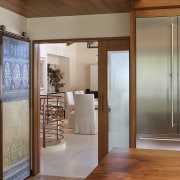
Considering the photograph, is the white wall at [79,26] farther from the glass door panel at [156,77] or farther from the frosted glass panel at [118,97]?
the glass door panel at [156,77]

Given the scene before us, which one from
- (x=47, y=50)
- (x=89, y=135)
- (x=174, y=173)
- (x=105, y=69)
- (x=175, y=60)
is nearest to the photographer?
(x=174, y=173)

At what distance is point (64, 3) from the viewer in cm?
366

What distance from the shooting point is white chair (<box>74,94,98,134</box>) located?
784 cm

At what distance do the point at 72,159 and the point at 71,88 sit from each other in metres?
5.98

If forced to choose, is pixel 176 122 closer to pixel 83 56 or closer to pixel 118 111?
pixel 118 111

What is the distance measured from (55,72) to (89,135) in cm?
341

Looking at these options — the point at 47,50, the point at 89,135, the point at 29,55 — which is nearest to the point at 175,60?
the point at 29,55

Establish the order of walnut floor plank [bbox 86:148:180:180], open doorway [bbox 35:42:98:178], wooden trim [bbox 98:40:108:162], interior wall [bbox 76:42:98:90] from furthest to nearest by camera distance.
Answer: interior wall [bbox 76:42:98:90]
open doorway [bbox 35:42:98:178]
wooden trim [bbox 98:40:108:162]
walnut floor plank [bbox 86:148:180:180]

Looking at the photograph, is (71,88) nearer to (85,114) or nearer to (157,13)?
(85,114)

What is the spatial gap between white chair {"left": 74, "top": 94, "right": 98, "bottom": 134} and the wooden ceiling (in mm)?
3742

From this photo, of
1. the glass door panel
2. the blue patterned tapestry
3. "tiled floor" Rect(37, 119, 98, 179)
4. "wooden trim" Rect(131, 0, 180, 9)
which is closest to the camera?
"wooden trim" Rect(131, 0, 180, 9)

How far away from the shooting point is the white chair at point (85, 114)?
7836 mm

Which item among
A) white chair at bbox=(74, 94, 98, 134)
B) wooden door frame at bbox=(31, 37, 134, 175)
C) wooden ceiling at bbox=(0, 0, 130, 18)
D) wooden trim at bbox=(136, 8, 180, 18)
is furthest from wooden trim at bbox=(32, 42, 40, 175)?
white chair at bbox=(74, 94, 98, 134)

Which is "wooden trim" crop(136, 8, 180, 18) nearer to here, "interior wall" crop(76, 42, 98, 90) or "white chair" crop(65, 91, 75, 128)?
"white chair" crop(65, 91, 75, 128)
